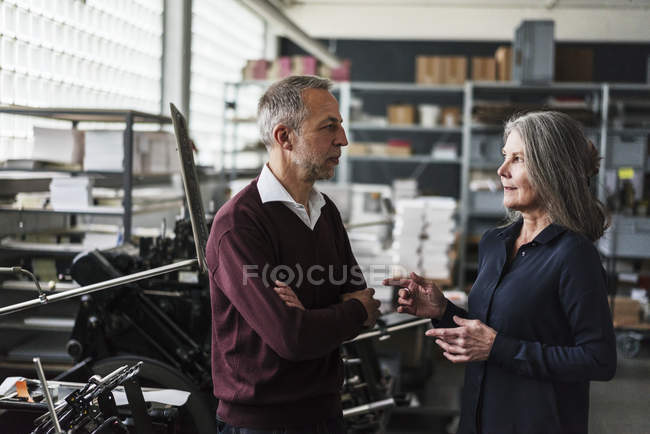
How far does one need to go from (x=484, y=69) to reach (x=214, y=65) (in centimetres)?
313

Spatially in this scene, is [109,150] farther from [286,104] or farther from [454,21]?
[454,21]

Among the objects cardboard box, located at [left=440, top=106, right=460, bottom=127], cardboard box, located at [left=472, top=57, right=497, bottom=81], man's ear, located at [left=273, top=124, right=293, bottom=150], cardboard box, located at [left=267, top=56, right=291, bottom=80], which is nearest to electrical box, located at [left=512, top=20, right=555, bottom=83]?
cardboard box, located at [left=472, top=57, right=497, bottom=81]

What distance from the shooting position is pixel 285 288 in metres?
1.45

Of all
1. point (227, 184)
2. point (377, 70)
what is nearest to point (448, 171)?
point (377, 70)

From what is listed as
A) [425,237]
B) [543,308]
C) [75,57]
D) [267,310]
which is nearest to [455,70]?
[425,237]

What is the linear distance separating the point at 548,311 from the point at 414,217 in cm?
382

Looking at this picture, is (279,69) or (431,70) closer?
(279,69)

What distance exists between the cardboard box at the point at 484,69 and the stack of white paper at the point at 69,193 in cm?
494

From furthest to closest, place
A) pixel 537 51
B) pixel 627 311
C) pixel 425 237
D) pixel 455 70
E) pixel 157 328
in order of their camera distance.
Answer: pixel 455 70 → pixel 537 51 → pixel 627 311 → pixel 425 237 → pixel 157 328

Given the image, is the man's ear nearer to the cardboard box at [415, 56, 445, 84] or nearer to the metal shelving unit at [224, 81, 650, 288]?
the metal shelving unit at [224, 81, 650, 288]

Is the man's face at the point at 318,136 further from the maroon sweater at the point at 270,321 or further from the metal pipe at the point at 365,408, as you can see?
the metal pipe at the point at 365,408

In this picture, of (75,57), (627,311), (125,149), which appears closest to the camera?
(125,149)

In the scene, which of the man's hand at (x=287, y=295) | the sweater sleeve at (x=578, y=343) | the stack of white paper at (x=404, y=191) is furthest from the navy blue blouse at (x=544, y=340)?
the stack of white paper at (x=404, y=191)

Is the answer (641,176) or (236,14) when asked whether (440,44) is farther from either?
(641,176)
